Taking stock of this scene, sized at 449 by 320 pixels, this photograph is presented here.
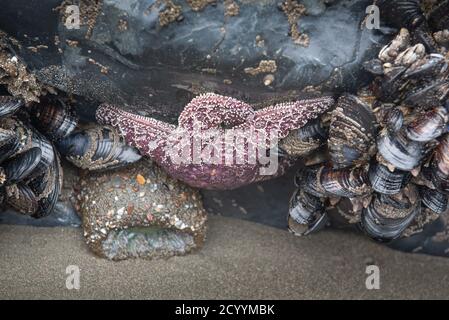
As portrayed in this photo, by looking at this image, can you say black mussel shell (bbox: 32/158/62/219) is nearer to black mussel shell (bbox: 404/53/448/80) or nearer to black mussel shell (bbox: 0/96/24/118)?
black mussel shell (bbox: 0/96/24/118)

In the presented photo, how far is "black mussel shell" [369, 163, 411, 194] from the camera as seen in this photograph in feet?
9.93

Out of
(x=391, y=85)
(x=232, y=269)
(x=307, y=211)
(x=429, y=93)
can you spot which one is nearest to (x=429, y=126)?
(x=429, y=93)

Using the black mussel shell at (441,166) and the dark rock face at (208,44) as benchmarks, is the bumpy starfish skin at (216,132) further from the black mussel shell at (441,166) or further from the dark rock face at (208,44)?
the black mussel shell at (441,166)

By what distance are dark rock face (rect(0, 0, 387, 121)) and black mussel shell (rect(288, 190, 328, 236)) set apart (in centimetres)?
80

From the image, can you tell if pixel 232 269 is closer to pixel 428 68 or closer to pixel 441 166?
pixel 441 166

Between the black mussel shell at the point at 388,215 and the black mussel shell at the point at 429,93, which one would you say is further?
the black mussel shell at the point at 388,215

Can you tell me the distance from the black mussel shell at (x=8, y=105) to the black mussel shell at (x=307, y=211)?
5.83 ft

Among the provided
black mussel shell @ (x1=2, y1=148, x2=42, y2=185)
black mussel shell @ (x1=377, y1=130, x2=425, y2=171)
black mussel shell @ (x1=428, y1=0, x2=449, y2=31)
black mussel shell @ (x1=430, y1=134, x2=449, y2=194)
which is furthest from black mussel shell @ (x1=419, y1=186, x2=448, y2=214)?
black mussel shell @ (x1=2, y1=148, x2=42, y2=185)

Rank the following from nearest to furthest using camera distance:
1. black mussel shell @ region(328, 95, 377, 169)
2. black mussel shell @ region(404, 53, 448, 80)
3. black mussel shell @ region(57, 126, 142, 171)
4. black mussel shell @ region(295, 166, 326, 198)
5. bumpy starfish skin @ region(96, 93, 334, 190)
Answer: black mussel shell @ region(404, 53, 448, 80)
black mussel shell @ region(328, 95, 377, 169)
bumpy starfish skin @ region(96, 93, 334, 190)
black mussel shell @ region(295, 166, 326, 198)
black mussel shell @ region(57, 126, 142, 171)

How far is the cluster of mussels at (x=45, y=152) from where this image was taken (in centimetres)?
322

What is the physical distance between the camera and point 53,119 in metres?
3.45

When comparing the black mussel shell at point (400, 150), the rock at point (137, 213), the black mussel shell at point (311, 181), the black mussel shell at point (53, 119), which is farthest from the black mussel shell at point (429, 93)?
the black mussel shell at point (53, 119)

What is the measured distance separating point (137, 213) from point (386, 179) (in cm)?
163

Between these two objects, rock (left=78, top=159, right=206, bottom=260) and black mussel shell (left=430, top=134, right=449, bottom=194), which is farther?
rock (left=78, top=159, right=206, bottom=260)
